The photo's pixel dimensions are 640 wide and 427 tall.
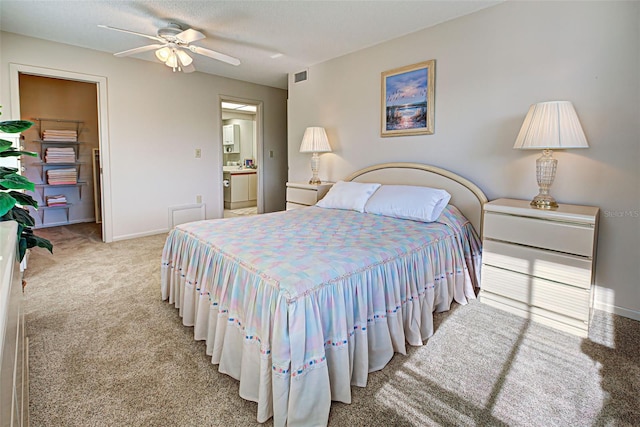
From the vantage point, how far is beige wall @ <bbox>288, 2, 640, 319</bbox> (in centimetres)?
228

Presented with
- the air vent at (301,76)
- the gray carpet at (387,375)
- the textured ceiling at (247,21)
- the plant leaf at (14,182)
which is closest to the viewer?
the gray carpet at (387,375)

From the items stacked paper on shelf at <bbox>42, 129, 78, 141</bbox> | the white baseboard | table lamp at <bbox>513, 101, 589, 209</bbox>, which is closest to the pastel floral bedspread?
table lamp at <bbox>513, 101, 589, 209</bbox>

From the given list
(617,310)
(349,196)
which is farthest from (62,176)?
(617,310)

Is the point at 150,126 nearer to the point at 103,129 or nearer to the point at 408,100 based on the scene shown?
the point at 103,129

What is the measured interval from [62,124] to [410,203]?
559 centimetres

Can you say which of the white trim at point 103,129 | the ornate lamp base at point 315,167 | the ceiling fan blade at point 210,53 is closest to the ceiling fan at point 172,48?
the ceiling fan blade at point 210,53

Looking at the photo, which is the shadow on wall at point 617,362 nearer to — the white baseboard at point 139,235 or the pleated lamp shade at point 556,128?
the pleated lamp shade at point 556,128

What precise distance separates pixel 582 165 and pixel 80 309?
3.85 metres

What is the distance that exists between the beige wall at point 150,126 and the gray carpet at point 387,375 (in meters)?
2.14

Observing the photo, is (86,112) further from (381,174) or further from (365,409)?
(365,409)

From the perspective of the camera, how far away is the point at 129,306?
251 cm

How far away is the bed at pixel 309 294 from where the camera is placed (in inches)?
53.7

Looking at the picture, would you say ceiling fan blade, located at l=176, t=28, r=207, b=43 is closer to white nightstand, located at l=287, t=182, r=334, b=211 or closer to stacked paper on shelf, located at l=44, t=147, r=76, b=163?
white nightstand, located at l=287, t=182, r=334, b=211

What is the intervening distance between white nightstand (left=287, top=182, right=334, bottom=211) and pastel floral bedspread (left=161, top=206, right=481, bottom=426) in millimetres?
1450
